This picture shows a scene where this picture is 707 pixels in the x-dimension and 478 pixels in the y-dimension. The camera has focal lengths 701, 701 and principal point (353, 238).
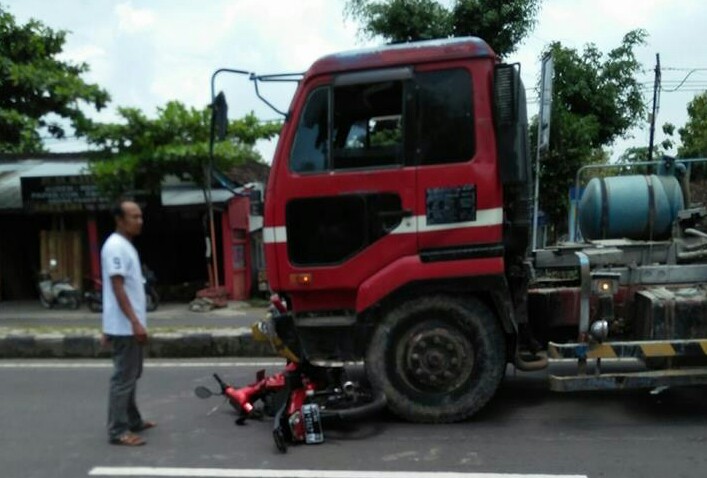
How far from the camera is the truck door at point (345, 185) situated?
491cm

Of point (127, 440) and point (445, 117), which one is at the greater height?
point (445, 117)

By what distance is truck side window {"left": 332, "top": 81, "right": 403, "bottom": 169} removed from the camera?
4938 millimetres

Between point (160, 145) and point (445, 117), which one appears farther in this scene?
point (160, 145)

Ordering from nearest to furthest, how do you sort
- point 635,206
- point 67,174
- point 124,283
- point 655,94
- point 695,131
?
Result: point 124,283, point 635,206, point 67,174, point 655,94, point 695,131

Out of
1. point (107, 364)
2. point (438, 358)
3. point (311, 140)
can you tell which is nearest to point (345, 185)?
point (311, 140)

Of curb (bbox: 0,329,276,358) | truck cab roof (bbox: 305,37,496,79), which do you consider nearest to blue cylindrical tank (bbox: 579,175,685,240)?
truck cab roof (bbox: 305,37,496,79)

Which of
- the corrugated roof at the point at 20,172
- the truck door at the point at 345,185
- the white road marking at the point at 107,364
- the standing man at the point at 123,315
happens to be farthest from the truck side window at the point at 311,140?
the corrugated roof at the point at 20,172

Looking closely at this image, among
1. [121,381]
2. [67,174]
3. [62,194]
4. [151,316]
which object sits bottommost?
[151,316]

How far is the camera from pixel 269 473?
4.20m

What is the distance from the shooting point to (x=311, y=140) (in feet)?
16.5

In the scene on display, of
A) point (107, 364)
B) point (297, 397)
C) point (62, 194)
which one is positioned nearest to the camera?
point (297, 397)

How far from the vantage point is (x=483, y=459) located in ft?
14.1

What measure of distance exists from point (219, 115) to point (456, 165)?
170 centimetres

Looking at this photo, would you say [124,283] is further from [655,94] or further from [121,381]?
[655,94]
